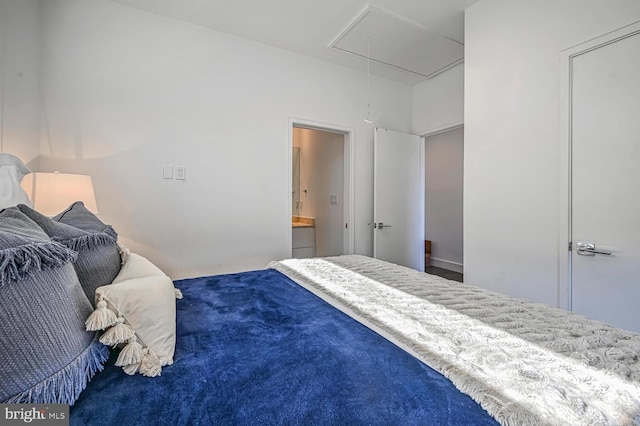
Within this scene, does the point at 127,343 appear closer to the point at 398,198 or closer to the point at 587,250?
the point at 587,250

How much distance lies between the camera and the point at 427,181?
5.52m

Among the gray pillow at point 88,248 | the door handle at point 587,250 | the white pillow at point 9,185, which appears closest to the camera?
the gray pillow at point 88,248

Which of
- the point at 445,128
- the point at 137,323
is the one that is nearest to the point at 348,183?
the point at 445,128

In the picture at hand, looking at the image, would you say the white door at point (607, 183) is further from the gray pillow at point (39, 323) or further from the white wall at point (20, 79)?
the white wall at point (20, 79)

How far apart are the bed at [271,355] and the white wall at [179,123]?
1368mm

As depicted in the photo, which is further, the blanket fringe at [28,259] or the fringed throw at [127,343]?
the fringed throw at [127,343]

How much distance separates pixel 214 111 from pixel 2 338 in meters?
2.55

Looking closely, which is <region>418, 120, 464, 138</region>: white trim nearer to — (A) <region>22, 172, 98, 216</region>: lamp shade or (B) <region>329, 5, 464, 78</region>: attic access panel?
(B) <region>329, 5, 464, 78</region>: attic access panel

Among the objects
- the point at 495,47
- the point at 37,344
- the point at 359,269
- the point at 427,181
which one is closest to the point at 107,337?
the point at 37,344

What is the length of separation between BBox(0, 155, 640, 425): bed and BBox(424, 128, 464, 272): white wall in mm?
4120

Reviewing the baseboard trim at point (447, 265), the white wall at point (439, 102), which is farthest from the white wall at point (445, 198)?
the white wall at point (439, 102)

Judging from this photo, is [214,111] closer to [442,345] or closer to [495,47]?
[495,47]

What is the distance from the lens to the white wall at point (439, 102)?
10.8 ft

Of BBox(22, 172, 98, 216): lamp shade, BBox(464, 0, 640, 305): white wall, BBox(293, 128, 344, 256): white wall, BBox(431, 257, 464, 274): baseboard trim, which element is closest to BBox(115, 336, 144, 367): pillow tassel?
BBox(22, 172, 98, 216): lamp shade
